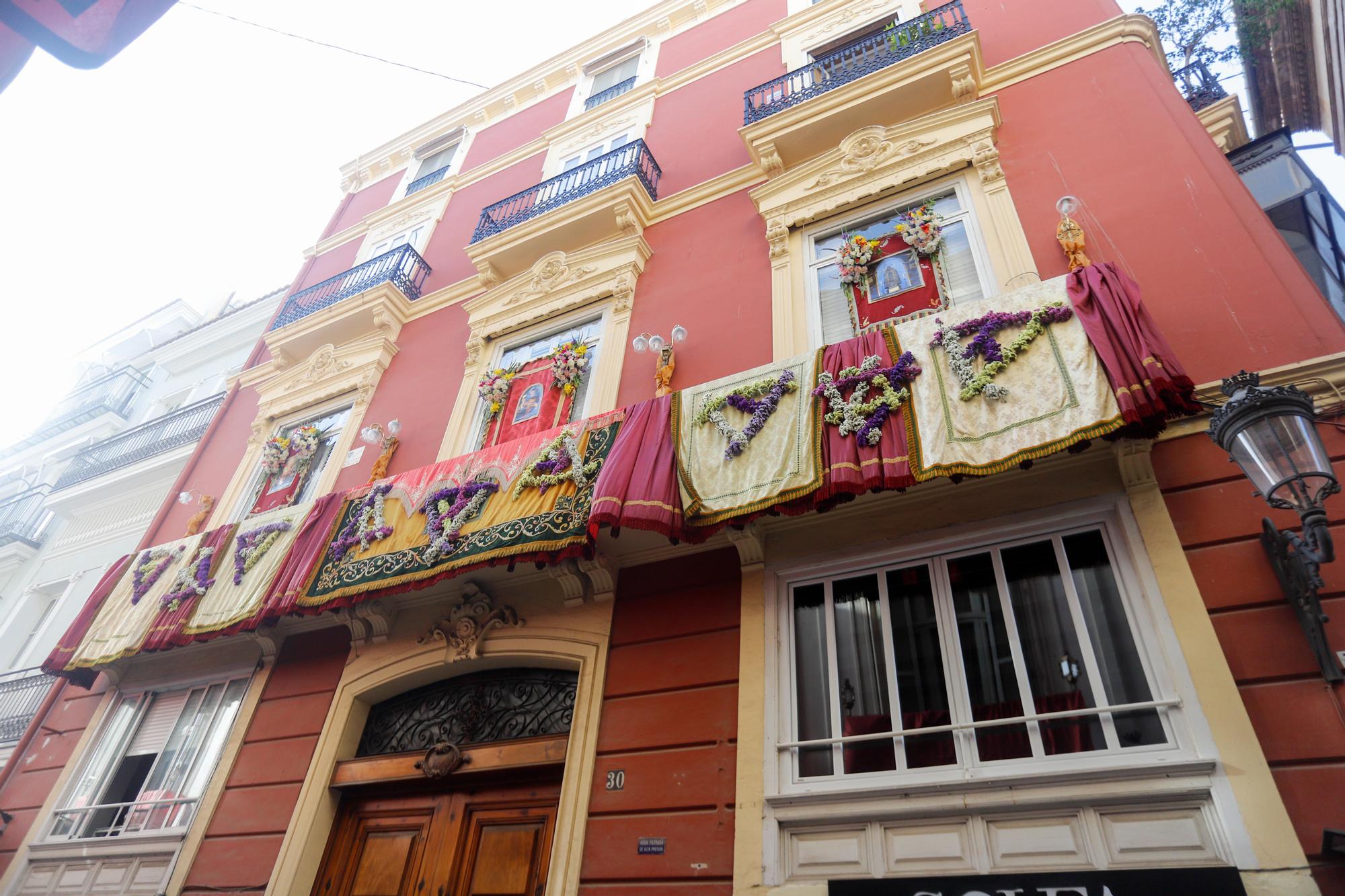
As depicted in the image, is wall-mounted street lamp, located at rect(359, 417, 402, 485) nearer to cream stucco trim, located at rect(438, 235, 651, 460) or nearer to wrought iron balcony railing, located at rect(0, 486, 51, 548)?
cream stucco trim, located at rect(438, 235, 651, 460)

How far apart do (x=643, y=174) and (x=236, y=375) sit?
833 centimetres

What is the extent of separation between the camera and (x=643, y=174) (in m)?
10.4

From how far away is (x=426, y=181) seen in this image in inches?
601

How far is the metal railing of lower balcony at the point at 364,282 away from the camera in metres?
12.1

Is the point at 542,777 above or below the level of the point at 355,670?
below

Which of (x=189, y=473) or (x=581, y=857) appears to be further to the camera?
(x=189, y=473)

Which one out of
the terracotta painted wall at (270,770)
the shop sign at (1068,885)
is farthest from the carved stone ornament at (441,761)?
the shop sign at (1068,885)

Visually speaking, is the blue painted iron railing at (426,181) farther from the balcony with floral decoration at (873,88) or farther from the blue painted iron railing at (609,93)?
the balcony with floral decoration at (873,88)

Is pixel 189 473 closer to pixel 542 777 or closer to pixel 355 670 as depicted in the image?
pixel 355 670

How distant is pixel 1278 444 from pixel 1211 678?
147 cm

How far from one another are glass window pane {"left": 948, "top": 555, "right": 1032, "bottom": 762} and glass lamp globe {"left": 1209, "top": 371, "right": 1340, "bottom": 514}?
1.86 m

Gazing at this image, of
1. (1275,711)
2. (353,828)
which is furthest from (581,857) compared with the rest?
(1275,711)

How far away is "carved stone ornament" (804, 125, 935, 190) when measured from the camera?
8344 mm

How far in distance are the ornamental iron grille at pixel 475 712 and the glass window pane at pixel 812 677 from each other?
2.14 m
